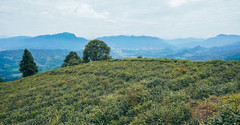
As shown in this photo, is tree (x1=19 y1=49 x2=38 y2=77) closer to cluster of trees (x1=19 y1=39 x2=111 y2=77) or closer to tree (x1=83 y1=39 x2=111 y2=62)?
cluster of trees (x1=19 y1=39 x2=111 y2=77)

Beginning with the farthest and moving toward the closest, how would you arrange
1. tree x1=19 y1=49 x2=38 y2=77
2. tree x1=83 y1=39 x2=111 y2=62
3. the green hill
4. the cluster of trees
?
tree x1=83 y1=39 x2=111 y2=62 < the cluster of trees < tree x1=19 y1=49 x2=38 y2=77 < the green hill

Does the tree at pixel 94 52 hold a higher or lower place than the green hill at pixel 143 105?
higher

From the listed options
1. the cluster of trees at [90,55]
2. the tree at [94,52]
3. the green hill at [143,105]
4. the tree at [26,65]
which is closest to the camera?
the green hill at [143,105]

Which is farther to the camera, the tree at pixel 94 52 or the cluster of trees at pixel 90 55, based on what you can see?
the tree at pixel 94 52

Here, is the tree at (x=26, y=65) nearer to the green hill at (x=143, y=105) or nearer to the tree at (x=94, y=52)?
the tree at (x=94, y=52)

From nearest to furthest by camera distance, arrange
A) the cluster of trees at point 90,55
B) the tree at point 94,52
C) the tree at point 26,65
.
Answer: the tree at point 26,65, the cluster of trees at point 90,55, the tree at point 94,52

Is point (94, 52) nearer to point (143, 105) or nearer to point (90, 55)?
point (90, 55)

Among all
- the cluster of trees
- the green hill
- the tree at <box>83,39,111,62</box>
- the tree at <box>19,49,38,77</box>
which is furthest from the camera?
the tree at <box>83,39,111,62</box>

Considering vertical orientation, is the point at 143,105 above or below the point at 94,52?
below

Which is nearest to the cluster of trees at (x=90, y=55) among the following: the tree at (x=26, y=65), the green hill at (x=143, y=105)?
the tree at (x=26, y=65)

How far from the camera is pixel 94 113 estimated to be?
25.5ft

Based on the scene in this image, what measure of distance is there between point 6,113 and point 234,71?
22549 mm

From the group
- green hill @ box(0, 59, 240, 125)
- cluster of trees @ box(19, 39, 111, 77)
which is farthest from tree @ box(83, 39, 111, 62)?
green hill @ box(0, 59, 240, 125)

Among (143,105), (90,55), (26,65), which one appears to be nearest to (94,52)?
(90,55)
